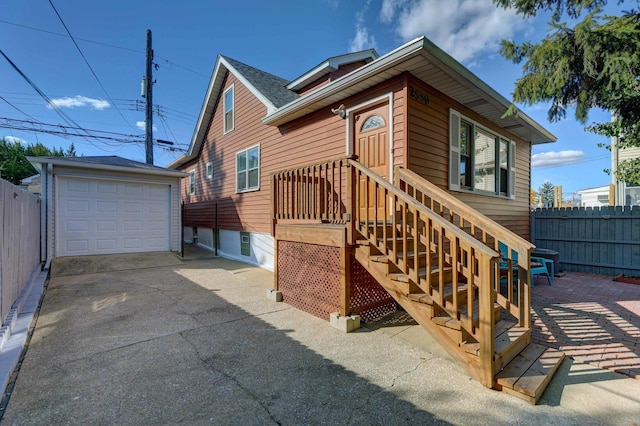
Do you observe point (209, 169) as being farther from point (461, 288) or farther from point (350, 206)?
point (461, 288)

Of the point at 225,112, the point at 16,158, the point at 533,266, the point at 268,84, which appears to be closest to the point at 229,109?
the point at 225,112

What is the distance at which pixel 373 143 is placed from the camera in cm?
514

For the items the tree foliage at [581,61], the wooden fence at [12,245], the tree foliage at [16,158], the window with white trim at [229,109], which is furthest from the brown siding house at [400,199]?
the tree foliage at [16,158]

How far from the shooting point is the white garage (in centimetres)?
775

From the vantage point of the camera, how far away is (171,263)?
8.55 meters

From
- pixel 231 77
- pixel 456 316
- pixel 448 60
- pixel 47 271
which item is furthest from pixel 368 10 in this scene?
pixel 47 271

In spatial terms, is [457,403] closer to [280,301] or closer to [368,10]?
[280,301]

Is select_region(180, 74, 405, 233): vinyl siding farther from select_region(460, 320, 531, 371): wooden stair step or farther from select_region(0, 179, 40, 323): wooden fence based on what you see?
select_region(0, 179, 40, 323): wooden fence

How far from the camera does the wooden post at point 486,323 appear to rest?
7.91ft

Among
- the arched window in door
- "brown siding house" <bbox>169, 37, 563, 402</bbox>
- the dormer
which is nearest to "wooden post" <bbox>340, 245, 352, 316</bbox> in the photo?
"brown siding house" <bbox>169, 37, 563, 402</bbox>

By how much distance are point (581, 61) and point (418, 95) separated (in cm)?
194

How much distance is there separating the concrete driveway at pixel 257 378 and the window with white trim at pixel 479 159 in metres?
3.19

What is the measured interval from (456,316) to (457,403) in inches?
27.8

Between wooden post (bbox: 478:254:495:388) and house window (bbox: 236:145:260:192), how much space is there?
682cm
